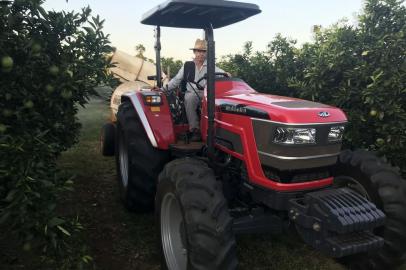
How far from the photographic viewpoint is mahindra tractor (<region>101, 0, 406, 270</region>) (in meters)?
2.36

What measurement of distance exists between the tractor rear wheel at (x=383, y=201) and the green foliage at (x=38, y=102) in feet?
7.31

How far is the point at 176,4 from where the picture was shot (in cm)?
286

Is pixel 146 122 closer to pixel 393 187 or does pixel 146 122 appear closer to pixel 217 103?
pixel 217 103

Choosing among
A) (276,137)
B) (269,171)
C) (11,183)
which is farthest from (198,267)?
(11,183)

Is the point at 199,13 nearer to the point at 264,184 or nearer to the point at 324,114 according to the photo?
the point at 324,114

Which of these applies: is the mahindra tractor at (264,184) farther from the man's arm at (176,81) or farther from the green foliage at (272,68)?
the green foliage at (272,68)

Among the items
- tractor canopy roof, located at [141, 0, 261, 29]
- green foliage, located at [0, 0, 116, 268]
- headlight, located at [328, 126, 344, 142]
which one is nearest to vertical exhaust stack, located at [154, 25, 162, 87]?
tractor canopy roof, located at [141, 0, 261, 29]

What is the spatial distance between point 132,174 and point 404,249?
8.28 ft

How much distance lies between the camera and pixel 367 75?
4.54 metres

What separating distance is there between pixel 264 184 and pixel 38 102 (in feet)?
5.57

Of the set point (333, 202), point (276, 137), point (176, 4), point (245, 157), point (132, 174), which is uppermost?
point (176, 4)

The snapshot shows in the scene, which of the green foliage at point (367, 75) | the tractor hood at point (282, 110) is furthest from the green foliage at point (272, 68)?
the tractor hood at point (282, 110)

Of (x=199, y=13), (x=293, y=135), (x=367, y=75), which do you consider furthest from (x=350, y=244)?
(x=367, y=75)

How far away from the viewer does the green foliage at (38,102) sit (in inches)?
81.6
